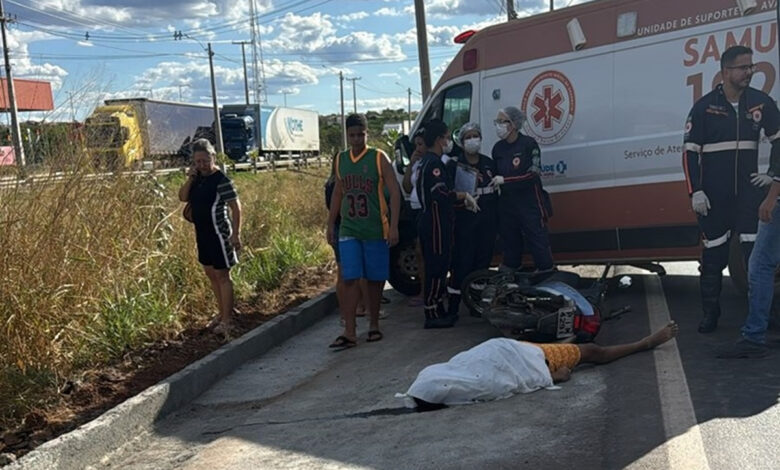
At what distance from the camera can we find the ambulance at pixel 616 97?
20.1 ft

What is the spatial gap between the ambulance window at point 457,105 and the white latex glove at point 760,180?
3067 mm

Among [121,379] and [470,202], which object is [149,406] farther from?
[470,202]

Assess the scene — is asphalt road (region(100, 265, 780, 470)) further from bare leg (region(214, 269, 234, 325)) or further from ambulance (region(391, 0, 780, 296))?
ambulance (region(391, 0, 780, 296))

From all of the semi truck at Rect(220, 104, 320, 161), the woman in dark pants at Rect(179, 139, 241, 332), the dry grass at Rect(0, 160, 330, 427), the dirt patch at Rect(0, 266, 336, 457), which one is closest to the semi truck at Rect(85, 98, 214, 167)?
the dry grass at Rect(0, 160, 330, 427)

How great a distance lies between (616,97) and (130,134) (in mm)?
4777

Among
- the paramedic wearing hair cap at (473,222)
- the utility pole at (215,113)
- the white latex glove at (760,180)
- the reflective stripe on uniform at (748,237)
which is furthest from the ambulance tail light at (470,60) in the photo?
the utility pole at (215,113)

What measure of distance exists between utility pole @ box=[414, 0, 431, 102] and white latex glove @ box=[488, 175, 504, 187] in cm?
815

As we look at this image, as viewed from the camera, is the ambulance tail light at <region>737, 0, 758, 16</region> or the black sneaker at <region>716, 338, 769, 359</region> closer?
the black sneaker at <region>716, 338, 769, 359</region>

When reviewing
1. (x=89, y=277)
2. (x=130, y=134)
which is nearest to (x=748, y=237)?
(x=89, y=277)

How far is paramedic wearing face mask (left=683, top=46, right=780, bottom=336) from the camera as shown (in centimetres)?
509

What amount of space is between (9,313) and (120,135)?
2696mm

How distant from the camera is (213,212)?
6.18 meters

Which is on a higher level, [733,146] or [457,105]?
[457,105]

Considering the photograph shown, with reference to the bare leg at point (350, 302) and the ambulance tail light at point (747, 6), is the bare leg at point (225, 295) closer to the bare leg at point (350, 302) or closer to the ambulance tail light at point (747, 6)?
the bare leg at point (350, 302)
